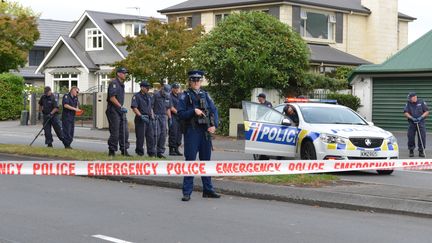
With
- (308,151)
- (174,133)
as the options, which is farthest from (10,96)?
(308,151)

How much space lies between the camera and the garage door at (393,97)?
28.2 metres

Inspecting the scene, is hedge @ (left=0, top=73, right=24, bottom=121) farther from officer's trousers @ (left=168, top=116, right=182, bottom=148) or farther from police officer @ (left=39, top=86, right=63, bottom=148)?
officer's trousers @ (left=168, top=116, right=182, bottom=148)

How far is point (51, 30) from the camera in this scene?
66.2m

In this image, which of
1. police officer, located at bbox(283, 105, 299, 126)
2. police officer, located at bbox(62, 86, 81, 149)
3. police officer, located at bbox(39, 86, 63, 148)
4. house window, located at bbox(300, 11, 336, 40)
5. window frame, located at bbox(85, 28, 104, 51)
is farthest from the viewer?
window frame, located at bbox(85, 28, 104, 51)

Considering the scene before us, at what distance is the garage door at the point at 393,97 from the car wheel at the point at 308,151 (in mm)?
14269

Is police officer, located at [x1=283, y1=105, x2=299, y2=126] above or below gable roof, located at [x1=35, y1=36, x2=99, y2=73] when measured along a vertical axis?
below

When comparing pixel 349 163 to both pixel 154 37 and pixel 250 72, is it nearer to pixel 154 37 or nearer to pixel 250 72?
pixel 250 72

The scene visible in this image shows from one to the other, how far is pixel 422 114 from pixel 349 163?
9.33 m

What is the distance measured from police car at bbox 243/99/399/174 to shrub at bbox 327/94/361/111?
12.7 m

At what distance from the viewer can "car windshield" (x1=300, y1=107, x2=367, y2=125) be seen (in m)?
15.4

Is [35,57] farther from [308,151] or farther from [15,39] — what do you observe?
[308,151]

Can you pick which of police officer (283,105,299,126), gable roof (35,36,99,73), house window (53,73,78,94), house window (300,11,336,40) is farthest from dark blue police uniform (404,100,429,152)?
house window (53,73,78,94)

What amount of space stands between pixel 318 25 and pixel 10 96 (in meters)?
18.1

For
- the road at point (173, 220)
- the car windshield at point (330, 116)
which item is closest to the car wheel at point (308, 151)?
the car windshield at point (330, 116)
